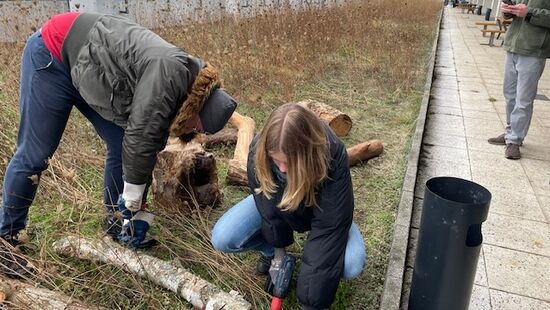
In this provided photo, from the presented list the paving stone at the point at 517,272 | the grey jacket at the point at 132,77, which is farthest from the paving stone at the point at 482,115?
the grey jacket at the point at 132,77

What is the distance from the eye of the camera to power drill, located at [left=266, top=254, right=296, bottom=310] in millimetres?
2096

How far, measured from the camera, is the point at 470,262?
201 cm

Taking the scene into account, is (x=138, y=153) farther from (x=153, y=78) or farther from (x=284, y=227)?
(x=284, y=227)

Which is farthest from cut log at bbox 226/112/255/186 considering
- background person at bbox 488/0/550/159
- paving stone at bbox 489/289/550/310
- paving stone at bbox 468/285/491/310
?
background person at bbox 488/0/550/159

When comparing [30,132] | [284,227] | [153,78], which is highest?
[153,78]

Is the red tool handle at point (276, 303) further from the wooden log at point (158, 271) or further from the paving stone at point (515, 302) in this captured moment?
the paving stone at point (515, 302)

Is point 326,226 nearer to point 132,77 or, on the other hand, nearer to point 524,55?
point 132,77

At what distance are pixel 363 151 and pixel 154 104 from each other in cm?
248

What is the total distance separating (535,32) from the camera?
3762 mm

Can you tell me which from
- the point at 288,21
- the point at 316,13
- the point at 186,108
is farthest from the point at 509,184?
the point at 316,13

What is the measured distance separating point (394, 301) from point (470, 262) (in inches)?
19.0

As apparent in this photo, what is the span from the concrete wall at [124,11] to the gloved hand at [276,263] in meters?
3.52

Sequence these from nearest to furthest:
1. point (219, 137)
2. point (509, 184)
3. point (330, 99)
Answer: point (509, 184), point (219, 137), point (330, 99)

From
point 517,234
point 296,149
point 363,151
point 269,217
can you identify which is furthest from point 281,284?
point 363,151
